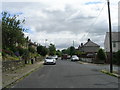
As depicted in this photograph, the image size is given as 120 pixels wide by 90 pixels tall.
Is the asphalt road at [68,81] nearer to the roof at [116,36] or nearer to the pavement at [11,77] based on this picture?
the pavement at [11,77]

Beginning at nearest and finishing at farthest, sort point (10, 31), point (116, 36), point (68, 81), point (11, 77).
Answer: point (68, 81), point (11, 77), point (10, 31), point (116, 36)

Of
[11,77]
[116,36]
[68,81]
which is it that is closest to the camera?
[68,81]

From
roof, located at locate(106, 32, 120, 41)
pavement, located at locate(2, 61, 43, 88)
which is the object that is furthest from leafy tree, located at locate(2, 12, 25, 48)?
roof, located at locate(106, 32, 120, 41)

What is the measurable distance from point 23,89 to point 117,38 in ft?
175

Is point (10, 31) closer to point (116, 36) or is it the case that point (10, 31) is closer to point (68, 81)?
point (68, 81)

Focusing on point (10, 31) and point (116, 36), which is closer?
point (10, 31)

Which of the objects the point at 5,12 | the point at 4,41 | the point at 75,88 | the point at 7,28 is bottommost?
the point at 75,88

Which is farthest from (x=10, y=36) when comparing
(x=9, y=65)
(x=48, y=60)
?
(x=48, y=60)

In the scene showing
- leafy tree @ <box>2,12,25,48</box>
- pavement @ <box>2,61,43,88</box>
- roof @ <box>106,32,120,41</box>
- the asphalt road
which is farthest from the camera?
roof @ <box>106,32,120,41</box>

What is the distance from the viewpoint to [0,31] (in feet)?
70.3

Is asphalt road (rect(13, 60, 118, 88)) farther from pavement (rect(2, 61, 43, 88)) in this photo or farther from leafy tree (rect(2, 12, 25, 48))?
leafy tree (rect(2, 12, 25, 48))

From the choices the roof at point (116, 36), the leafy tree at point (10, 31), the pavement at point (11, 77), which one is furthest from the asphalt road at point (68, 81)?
the roof at point (116, 36)

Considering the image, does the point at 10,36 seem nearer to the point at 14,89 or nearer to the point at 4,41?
the point at 4,41

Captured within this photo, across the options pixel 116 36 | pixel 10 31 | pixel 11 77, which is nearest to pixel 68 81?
pixel 11 77
